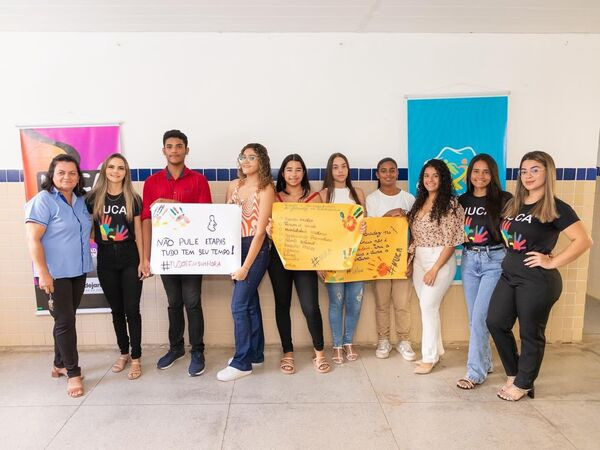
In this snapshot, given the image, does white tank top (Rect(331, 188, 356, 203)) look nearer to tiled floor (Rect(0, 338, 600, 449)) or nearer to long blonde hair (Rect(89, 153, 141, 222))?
tiled floor (Rect(0, 338, 600, 449))

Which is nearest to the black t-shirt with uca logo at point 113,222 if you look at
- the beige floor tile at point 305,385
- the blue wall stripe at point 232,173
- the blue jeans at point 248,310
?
the blue wall stripe at point 232,173

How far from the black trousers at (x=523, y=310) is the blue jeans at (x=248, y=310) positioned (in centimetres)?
167

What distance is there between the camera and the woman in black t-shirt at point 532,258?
2508mm

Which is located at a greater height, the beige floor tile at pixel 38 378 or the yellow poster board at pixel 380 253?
the yellow poster board at pixel 380 253

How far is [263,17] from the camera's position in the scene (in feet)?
10.4

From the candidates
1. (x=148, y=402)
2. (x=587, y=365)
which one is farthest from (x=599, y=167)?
(x=148, y=402)

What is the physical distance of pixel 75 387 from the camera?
9.41 ft

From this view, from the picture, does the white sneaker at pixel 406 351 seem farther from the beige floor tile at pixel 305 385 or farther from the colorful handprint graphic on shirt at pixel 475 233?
the colorful handprint graphic on shirt at pixel 475 233

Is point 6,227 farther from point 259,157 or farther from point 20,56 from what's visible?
point 259,157

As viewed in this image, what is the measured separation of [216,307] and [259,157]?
1536mm

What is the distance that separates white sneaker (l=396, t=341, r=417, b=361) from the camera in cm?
337

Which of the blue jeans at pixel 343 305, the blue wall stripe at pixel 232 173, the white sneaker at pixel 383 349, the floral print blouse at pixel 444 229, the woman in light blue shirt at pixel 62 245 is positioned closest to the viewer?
the woman in light blue shirt at pixel 62 245

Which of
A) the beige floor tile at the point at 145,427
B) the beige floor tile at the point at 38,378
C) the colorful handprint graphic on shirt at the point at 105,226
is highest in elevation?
the colorful handprint graphic on shirt at the point at 105,226

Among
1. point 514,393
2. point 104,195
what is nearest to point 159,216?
point 104,195
